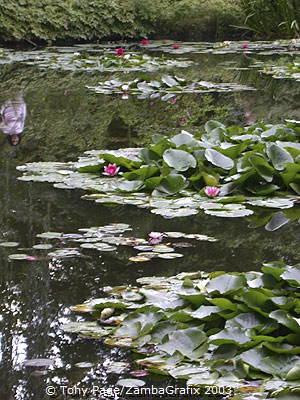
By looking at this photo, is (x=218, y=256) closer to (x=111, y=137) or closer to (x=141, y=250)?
(x=141, y=250)

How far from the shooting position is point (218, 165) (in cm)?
356

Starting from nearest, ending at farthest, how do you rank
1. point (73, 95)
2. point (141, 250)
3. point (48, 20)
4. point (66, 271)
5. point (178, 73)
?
point (66, 271) < point (141, 250) < point (73, 95) < point (178, 73) < point (48, 20)

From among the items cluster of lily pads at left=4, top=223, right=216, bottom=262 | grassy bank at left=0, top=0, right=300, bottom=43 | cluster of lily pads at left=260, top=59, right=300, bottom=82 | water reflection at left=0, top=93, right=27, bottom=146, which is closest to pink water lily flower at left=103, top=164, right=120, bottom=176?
cluster of lily pads at left=4, top=223, right=216, bottom=262

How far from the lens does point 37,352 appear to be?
1964 millimetres

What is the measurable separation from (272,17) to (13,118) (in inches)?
351

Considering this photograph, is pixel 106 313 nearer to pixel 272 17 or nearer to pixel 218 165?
pixel 218 165

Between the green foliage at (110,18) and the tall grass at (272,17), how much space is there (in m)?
0.57

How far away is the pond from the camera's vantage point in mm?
1920

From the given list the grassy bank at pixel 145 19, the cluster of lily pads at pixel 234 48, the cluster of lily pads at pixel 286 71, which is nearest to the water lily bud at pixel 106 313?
the cluster of lily pads at pixel 286 71

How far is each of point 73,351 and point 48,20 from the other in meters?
11.1

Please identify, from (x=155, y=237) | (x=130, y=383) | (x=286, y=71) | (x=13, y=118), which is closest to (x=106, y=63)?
(x=286, y=71)

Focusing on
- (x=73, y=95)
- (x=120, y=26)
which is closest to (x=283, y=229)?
(x=73, y=95)

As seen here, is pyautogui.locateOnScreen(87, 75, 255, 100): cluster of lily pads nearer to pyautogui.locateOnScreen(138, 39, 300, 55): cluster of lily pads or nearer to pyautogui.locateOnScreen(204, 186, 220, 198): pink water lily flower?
pyautogui.locateOnScreen(138, 39, 300, 55): cluster of lily pads

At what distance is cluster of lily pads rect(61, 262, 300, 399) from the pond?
0.07 meters
